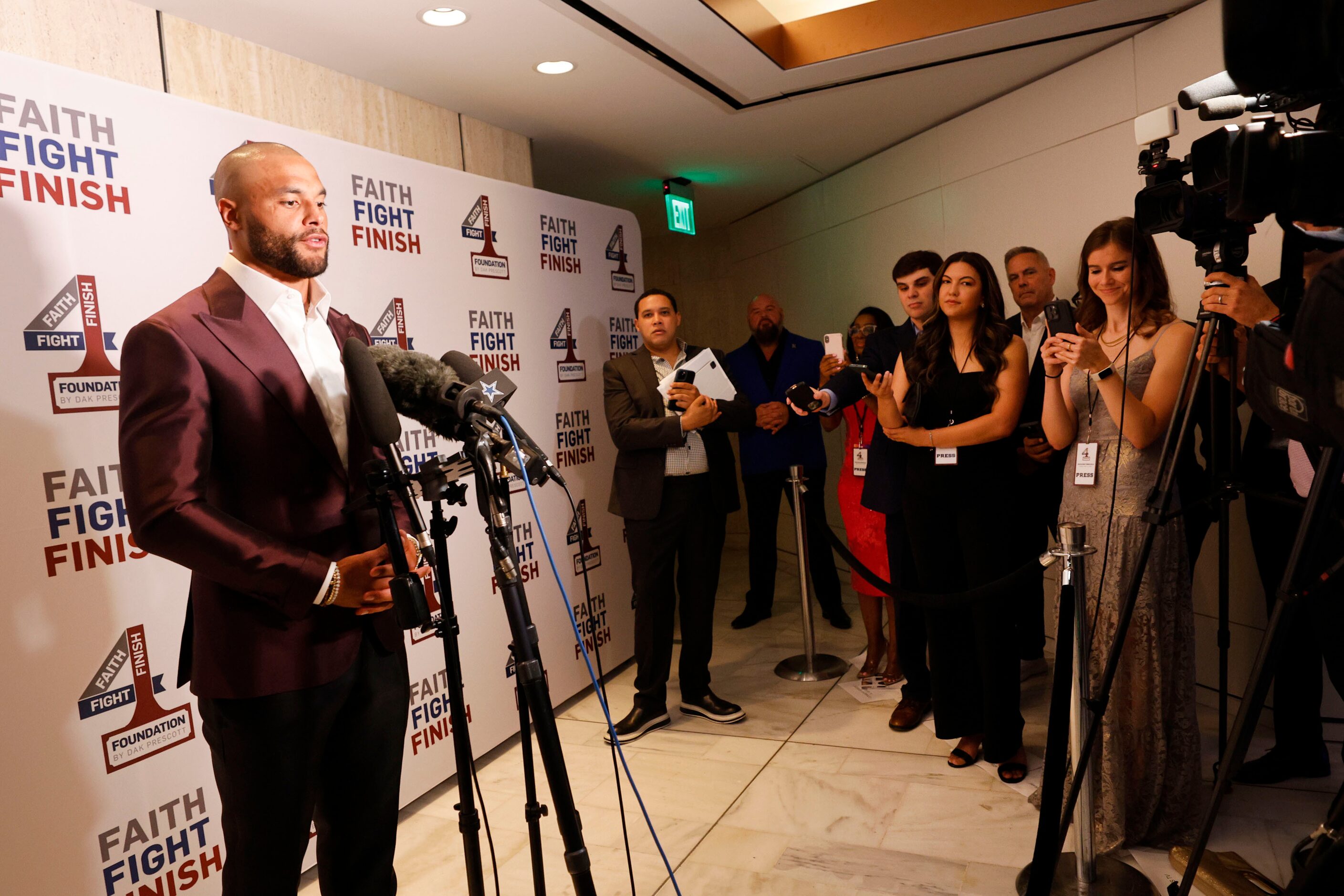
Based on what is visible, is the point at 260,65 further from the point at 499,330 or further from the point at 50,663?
the point at 50,663

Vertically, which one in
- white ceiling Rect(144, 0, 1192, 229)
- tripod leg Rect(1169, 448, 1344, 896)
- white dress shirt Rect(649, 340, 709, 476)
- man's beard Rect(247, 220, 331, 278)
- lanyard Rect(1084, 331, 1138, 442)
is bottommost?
tripod leg Rect(1169, 448, 1344, 896)

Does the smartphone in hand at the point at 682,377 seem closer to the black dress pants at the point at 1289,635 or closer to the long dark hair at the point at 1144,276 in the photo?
the long dark hair at the point at 1144,276

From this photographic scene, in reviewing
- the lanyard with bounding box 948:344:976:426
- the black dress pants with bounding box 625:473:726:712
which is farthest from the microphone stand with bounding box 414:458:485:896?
the black dress pants with bounding box 625:473:726:712

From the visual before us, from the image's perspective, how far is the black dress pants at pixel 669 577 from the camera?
3361 millimetres

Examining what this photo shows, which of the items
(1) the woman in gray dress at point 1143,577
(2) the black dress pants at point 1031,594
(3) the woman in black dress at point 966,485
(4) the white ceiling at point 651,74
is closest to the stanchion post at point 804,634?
(2) the black dress pants at point 1031,594

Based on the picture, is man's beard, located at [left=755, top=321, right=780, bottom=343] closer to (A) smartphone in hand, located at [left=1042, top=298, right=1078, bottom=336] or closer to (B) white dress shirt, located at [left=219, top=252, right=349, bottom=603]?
(A) smartphone in hand, located at [left=1042, top=298, right=1078, bottom=336]

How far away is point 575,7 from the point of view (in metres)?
2.88

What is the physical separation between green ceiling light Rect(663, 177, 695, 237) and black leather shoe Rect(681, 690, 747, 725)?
321 centimetres

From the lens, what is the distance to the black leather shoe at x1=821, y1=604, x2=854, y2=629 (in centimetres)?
457

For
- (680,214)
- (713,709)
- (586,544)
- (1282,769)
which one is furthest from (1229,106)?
(680,214)

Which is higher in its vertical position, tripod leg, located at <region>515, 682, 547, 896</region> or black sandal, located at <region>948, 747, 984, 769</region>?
tripod leg, located at <region>515, 682, 547, 896</region>

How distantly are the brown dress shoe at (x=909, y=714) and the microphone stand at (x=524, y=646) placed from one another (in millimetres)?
2290

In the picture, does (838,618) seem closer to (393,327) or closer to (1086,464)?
(1086,464)

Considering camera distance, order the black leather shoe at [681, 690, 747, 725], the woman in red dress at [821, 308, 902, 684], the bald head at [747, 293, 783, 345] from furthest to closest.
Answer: the bald head at [747, 293, 783, 345]
the woman in red dress at [821, 308, 902, 684]
the black leather shoe at [681, 690, 747, 725]
